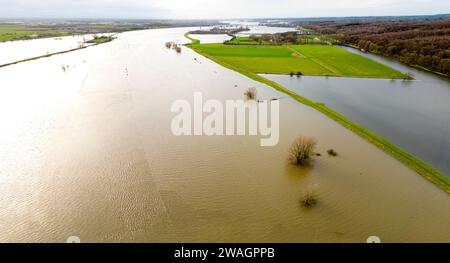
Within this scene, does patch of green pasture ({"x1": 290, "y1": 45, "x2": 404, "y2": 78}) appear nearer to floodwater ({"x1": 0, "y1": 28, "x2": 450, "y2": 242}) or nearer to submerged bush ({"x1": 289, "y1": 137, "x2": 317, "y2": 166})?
floodwater ({"x1": 0, "y1": 28, "x2": 450, "y2": 242})

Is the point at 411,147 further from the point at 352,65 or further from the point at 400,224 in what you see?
the point at 352,65

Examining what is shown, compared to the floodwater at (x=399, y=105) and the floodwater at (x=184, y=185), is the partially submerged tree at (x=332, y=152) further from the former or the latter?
the floodwater at (x=399, y=105)

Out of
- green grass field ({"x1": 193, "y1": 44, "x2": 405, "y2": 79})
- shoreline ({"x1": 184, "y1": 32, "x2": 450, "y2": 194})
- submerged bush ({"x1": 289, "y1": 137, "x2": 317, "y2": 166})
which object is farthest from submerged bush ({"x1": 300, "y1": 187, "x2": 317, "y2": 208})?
green grass field ({"x1": 193, "y1": 44, "x2": 405, "y2": 79})

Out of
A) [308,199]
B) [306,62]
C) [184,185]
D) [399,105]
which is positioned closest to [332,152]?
[308,199]

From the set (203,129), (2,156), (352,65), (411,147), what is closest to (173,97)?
(203,129)

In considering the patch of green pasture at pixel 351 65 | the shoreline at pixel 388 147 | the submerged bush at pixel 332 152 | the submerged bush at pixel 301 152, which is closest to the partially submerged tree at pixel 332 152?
the submerged bush at pixel 332 152

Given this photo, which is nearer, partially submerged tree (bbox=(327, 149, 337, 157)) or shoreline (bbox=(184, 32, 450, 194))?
shoreline (bbox=(184, 32, 450, 194))
